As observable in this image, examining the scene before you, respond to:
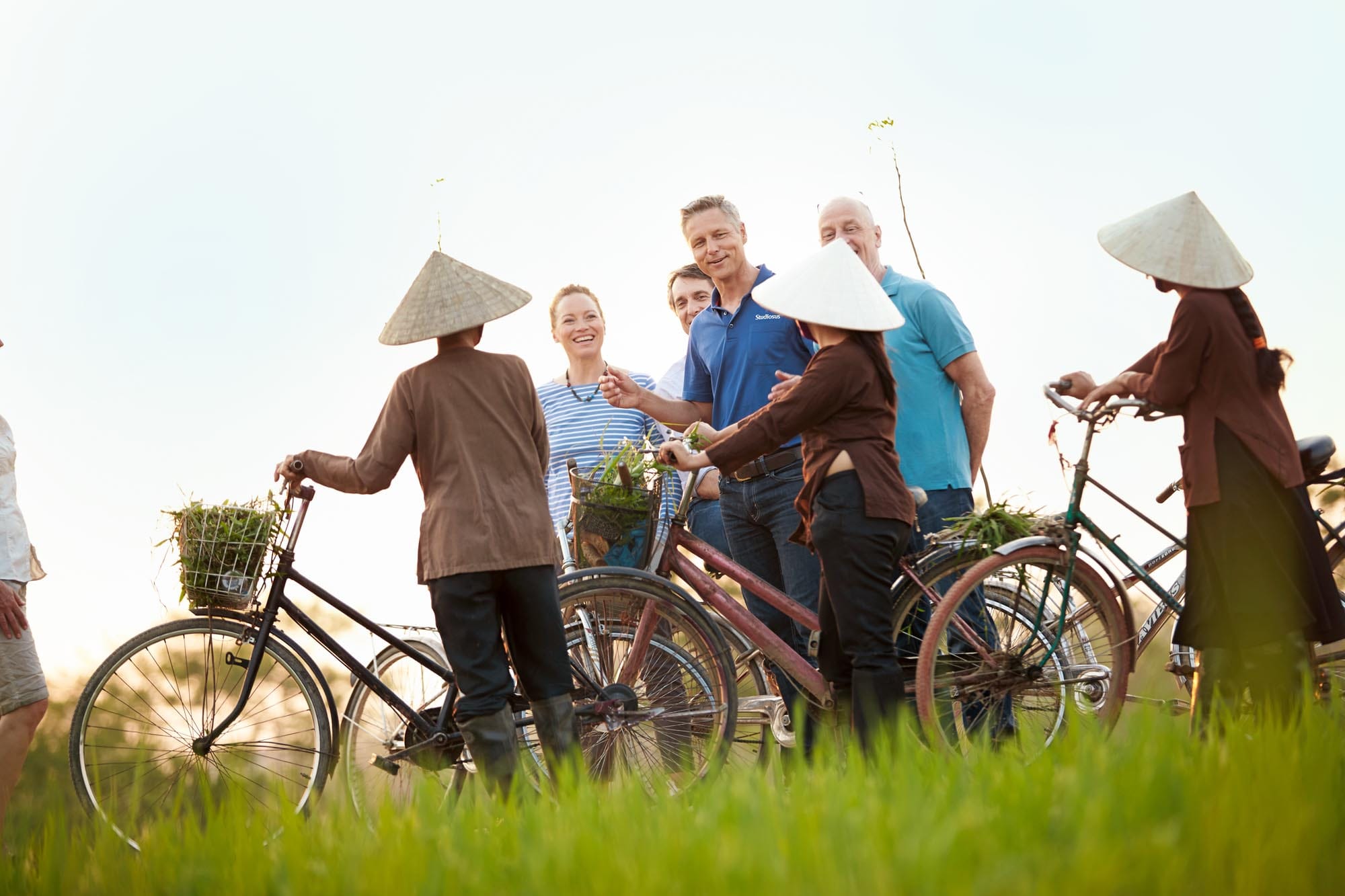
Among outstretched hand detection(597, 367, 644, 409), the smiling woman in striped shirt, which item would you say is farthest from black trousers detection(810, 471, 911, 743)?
the smiling woman in striped shirt

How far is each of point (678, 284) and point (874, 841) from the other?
4162 mm

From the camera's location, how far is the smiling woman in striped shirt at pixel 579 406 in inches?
226

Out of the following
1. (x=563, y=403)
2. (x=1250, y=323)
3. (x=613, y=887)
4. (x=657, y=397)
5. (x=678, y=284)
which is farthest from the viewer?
(x=678, y=284)

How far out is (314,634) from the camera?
4.92 meters

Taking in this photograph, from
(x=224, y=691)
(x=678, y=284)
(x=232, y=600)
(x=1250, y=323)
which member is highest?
(x=678, y=284)

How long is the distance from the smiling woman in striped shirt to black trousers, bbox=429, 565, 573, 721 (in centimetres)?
105

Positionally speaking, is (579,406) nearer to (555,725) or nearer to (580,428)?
(580,428)

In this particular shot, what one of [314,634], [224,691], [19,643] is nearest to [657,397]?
→ [314,634]

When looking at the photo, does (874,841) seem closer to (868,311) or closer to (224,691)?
(868,311)

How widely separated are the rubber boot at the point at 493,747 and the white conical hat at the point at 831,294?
1588mm

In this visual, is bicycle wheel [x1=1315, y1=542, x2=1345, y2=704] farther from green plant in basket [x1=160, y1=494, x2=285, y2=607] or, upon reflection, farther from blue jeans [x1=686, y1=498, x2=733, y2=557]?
green plant in basket [x1=160, y1=494, x2=285, y2=607]

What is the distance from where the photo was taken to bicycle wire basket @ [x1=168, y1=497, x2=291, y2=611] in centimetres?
471

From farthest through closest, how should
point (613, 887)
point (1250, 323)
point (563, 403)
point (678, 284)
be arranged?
point (678, 284), point (563, 403), point (1250, 323), point (613, 887)

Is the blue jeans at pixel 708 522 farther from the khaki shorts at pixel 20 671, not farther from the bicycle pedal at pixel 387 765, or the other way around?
the khaki shorts at pixel 20 671
